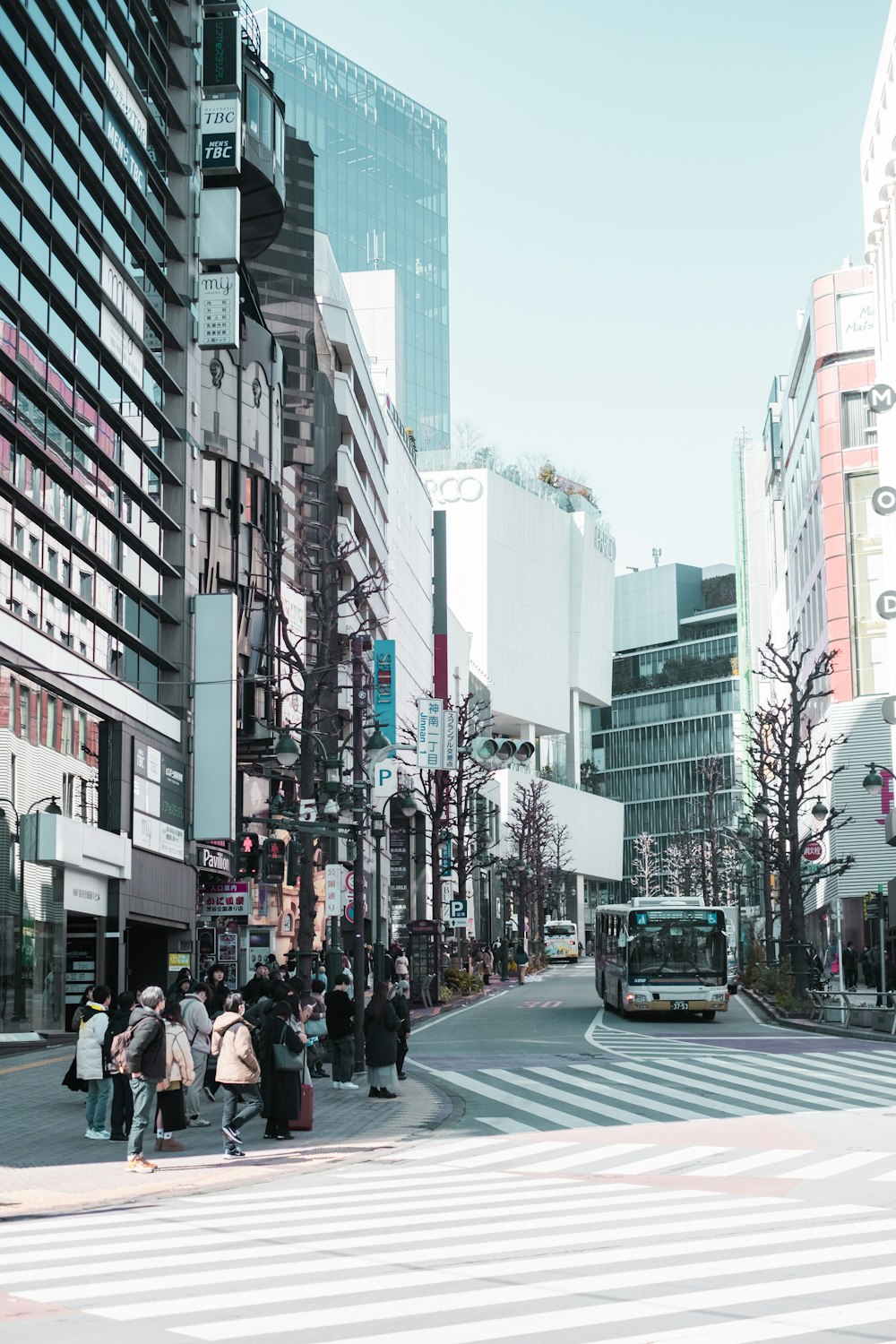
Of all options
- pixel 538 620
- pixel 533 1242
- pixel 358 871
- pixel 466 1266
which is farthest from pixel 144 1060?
pixel 538 620

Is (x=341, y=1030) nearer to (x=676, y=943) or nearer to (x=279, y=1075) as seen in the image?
(x=279, y=1075)

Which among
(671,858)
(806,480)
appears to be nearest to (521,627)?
(671,858)

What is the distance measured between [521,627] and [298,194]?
3183 inches

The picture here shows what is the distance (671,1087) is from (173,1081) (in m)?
9.41

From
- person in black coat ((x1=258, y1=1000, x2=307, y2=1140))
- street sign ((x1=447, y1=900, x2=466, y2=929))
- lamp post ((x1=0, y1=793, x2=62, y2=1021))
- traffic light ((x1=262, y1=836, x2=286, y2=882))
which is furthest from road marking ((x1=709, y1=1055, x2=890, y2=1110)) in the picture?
street sign ((x1=447, y1=900, x2=466, y2=929))

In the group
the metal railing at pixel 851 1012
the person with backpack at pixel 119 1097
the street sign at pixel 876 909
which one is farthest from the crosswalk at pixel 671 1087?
the street sign at pixel 876 909

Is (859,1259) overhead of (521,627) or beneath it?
beneath

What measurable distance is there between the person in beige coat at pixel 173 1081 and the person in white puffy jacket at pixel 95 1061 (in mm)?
768

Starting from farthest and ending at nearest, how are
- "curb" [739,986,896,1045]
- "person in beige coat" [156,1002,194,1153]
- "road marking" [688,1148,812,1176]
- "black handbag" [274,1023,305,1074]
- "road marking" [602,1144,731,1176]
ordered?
"curb" [739,986,896,1045] → "black handbag" [274,1023,305,1074] → "person in beige coat" [156,1002,194,1153] → "road marking" [602,1144,731,1176] → "road marking" [688,1148,812,1176]

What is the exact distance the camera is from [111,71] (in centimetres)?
4253

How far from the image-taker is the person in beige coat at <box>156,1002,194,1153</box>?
18391 mm

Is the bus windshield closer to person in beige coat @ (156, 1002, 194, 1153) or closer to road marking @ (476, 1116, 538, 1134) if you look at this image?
road marking @ (476, 1116, 538, 1134)

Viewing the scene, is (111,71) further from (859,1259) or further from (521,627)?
(521,627)

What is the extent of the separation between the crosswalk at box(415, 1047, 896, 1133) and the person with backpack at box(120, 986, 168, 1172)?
4.89 meters
